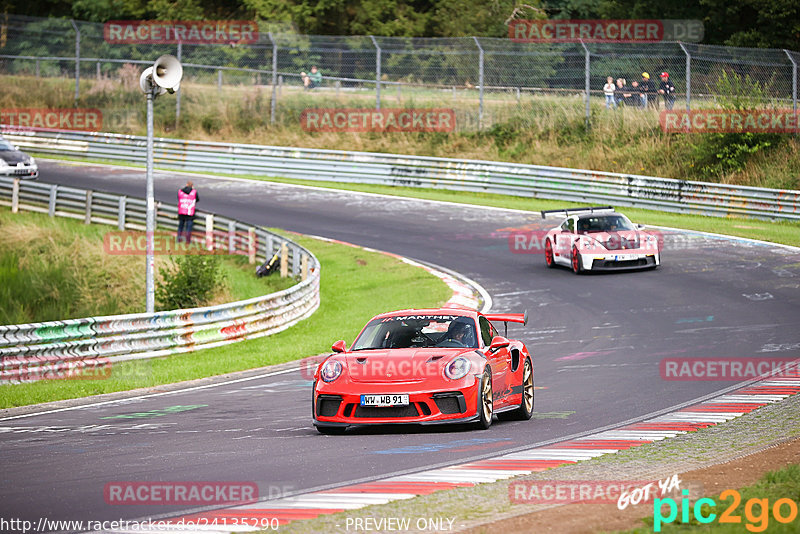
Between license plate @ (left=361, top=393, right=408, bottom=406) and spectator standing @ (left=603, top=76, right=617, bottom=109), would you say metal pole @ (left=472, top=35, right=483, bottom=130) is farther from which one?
license plate @ (left=361, top=393, right=408, bottom=406)

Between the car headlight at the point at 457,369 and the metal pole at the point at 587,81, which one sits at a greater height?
→ the metal pole at the point at 587,81

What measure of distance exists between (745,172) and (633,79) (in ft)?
15.9

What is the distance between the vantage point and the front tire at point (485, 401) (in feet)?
34.4

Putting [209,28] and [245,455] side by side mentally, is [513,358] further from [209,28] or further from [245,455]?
[209,28]

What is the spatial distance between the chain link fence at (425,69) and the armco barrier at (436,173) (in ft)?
9.66

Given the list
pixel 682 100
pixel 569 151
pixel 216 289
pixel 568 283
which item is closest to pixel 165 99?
pixel 569 151

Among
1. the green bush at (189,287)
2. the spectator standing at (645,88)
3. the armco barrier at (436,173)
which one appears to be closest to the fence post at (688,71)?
the spectator standing at (645,88)

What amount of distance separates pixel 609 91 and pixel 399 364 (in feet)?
91.6

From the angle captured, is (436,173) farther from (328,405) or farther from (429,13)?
(328,405)

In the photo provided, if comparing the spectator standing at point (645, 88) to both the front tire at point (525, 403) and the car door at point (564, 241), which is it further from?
the front tire at point (525, 403)

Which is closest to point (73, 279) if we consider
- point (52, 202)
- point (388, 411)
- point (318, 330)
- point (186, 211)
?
point (186, 211)

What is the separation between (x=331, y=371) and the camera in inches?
423

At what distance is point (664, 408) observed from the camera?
38.3ft

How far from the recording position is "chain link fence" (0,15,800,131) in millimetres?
33312
